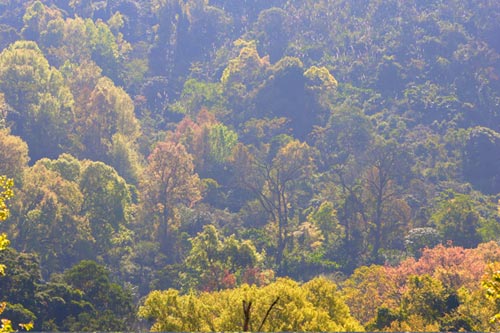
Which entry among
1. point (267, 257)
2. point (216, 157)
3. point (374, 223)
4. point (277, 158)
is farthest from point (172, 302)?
point (216, 157)

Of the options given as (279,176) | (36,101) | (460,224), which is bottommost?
(460,224)

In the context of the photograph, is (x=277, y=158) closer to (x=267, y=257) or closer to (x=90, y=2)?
(x=267, y=257)

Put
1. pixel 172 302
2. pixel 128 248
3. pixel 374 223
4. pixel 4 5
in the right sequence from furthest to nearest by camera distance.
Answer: pixel 4 5 < pixel 374 223 < pixel 128 248 < pixel 172 302

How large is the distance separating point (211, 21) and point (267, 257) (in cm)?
10226

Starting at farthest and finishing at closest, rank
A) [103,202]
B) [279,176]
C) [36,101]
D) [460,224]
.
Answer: [36,101] → [279,176] → [103,202] → [460,224]

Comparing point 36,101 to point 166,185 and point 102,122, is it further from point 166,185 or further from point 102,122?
point 166,185

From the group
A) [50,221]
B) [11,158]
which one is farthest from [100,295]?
[11,158]

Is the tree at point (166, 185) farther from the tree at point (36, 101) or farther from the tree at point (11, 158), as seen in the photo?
the tree at point (36, 101)

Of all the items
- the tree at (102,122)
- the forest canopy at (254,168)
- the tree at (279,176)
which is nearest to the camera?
the forest canopy at (254,168)

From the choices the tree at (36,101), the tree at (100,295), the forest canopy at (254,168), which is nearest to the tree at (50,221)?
the forest canopy at (254,168)

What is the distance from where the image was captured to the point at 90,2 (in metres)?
169

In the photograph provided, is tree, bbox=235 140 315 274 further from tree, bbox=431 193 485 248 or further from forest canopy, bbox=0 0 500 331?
tree, bbox=431 193 485 248

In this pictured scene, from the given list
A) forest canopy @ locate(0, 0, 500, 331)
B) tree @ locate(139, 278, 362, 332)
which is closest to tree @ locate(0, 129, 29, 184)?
forest canopy @ locate(0, 0, 500, 331)

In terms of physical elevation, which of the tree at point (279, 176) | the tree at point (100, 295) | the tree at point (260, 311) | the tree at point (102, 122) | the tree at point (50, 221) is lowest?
the tree at point (260, 311)
